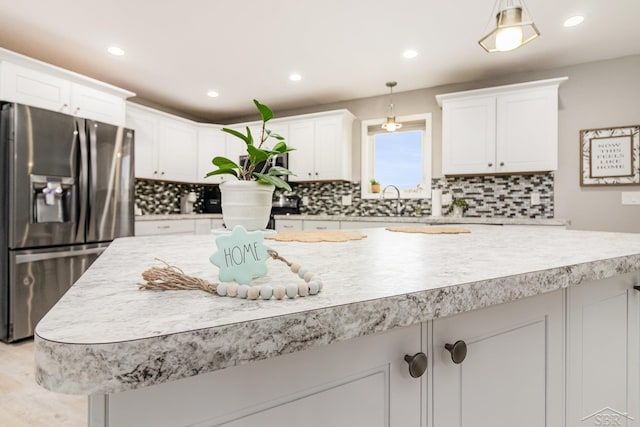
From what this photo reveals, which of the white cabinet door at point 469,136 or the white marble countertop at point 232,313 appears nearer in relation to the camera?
the white marble countertop at point 232,313

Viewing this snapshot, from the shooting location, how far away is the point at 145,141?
417 centimetres

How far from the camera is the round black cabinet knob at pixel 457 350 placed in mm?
591

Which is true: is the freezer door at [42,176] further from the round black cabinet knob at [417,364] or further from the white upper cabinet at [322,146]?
the round black cabinet knob at [417,364]

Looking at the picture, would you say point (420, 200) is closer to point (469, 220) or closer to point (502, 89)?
point (469, 220)

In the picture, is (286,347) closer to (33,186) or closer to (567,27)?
(33,186)

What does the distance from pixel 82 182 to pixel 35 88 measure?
34.6 inches

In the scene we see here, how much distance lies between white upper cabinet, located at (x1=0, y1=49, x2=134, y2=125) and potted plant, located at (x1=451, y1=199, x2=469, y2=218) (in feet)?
12.4

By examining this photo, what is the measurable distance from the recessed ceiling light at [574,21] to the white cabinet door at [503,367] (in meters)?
2.88

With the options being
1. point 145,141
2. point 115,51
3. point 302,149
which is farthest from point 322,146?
point 115,51

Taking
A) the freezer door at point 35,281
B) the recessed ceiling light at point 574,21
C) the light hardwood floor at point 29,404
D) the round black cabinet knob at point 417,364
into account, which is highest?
the recessed ceiling light at point 574,21

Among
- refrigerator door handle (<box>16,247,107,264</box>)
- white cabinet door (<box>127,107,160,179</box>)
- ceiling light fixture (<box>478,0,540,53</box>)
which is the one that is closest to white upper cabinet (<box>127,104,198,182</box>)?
white cabinet door (<box>127,107,160,179</box>)

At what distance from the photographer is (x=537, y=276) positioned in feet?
2.02

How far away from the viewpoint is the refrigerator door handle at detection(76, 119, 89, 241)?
2.91 meters

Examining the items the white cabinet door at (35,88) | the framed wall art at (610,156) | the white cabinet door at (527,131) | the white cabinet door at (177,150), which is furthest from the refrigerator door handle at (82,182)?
the framed wall art at (610,156)
